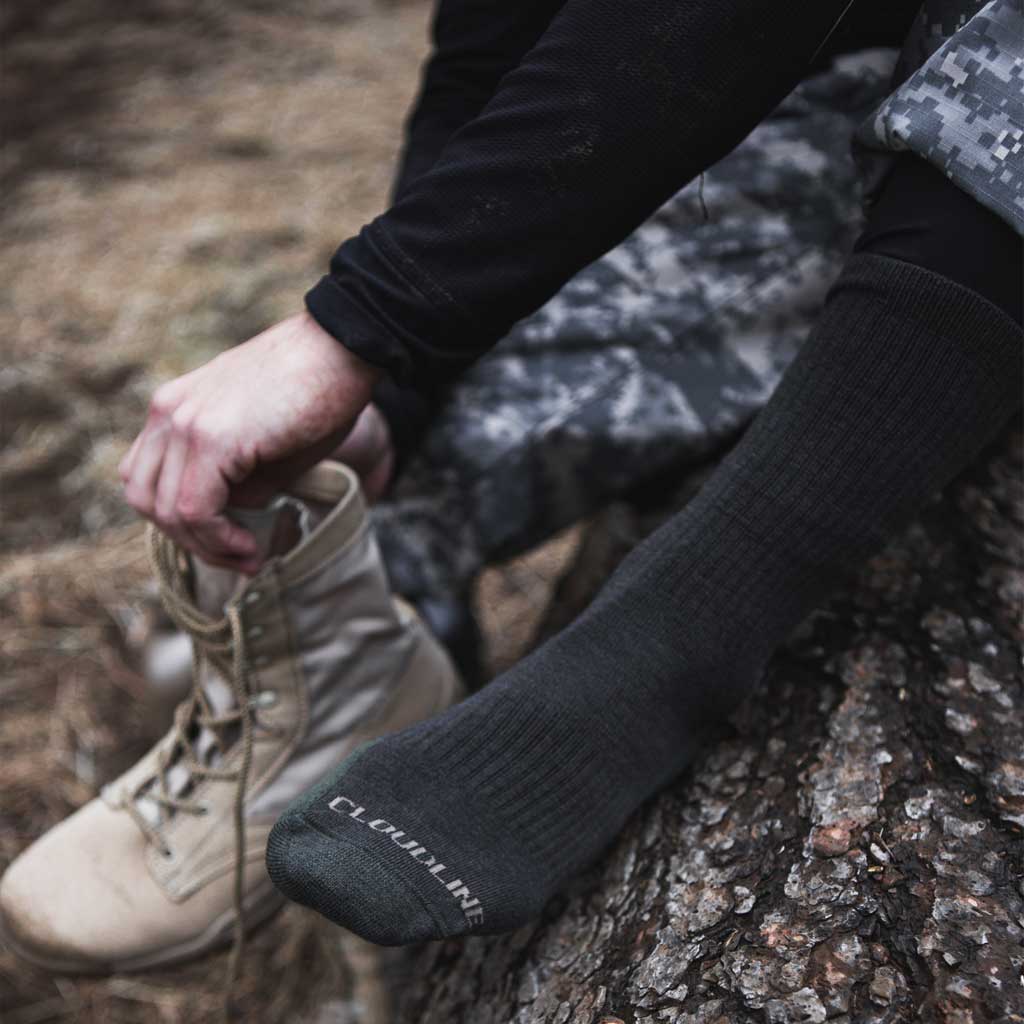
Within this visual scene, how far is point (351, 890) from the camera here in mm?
596

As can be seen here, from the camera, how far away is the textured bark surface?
22.9 inches

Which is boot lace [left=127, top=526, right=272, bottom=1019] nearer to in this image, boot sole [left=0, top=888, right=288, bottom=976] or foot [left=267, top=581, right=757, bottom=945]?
boot sole [left=0, top=888, right=288, bottom=976]

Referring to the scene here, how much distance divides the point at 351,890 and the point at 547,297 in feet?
1.29

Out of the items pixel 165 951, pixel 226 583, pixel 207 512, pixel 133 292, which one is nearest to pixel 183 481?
pixel 207 512

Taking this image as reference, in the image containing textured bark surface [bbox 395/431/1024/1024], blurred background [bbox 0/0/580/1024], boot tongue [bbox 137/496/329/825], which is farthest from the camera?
blurred background [bbox 0/0/580/1024]

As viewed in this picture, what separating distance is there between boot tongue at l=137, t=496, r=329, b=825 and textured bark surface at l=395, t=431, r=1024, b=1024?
0.88 feet

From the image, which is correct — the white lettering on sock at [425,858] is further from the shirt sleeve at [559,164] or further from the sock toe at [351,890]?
the shirt sleeve at [559,164]

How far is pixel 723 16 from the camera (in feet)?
2.08

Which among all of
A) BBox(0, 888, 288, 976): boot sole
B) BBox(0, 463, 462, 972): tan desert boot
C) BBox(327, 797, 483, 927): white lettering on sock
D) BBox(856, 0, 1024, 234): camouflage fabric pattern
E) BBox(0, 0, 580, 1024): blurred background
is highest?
BBox(856, 0, 1024, 234): camouflage fabric pattern

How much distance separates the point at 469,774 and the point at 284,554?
0.32 meters

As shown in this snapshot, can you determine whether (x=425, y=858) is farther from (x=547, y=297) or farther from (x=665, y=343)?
(x=665, y=343)

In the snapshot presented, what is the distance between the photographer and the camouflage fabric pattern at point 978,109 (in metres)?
0.62

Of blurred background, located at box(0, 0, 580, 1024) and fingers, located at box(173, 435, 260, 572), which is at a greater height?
fingers, located at box(173, 435, 260, 572)

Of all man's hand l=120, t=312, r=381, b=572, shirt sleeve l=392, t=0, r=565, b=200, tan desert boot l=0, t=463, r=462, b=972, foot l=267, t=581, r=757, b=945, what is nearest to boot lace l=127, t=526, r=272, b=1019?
tan desert boot l=0, t=463, r=462, b=972
